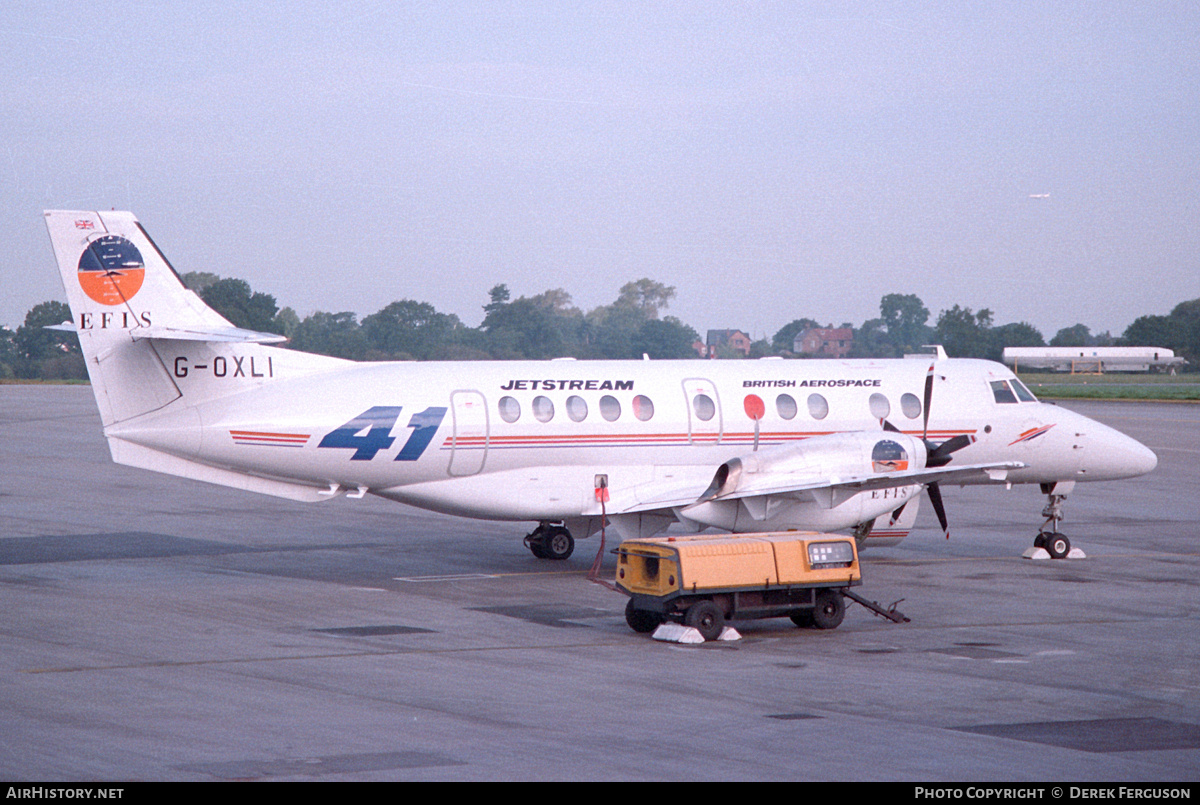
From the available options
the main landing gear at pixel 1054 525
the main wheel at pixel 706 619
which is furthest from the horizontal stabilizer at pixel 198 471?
the main landing gear at pixel 1054 525

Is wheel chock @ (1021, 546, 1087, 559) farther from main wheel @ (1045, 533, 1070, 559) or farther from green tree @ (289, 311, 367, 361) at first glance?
green tree @ (289, 311, 367, 361)

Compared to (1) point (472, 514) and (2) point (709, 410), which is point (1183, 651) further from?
(1) point (472, 514)

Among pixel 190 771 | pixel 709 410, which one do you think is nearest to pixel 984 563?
pixel 709 410

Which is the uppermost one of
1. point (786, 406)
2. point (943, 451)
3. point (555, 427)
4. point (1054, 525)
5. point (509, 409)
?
point (786, 406)

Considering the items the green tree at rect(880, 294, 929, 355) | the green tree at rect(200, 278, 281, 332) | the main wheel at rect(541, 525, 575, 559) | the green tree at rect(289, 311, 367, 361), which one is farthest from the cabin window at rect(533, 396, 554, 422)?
the green tree at rect(880, 294, 929, 355)

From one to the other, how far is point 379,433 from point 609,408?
3.94 meters

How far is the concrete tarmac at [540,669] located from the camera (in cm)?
1016

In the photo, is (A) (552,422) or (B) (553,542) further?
A: (B) (553,542)

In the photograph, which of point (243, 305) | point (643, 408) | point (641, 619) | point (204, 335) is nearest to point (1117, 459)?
point (643, 408)

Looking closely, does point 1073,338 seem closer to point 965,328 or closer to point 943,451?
point 965,328

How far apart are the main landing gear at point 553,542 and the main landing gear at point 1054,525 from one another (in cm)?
855

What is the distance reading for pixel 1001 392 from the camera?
23438mm

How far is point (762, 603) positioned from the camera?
1603cm

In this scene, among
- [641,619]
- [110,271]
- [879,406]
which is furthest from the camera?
[879,406]
